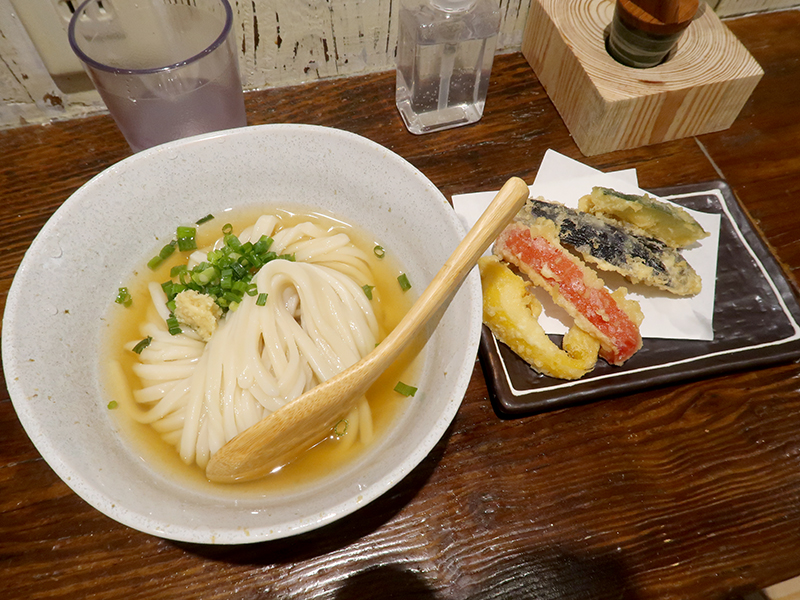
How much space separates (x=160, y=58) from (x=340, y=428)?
1521 millimetres

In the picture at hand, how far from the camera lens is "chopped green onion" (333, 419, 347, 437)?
5.00ft

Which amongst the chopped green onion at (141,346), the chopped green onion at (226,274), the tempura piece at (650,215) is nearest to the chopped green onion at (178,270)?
the chopped green onion at (226,274)

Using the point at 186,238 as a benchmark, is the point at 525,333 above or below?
below

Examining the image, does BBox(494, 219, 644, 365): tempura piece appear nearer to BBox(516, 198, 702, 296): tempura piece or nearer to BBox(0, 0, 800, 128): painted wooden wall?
BBox(516, 198, 702, 296): tempura piece

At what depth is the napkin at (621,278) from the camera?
73.3 inches

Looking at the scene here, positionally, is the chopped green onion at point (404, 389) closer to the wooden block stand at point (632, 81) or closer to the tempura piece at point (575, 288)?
the tempura piece at point (575, 288)

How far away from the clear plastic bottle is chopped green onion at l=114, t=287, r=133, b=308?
1349mm

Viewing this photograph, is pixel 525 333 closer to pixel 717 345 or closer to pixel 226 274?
pixel 717 345

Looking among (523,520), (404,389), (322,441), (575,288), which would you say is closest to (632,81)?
(575,288)

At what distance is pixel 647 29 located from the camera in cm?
205

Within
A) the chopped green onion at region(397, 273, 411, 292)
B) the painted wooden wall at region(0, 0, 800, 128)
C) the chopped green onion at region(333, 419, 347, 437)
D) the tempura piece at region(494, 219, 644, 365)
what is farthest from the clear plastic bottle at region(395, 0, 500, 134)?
the chopped green onion at region(333, 419, 347, 437)

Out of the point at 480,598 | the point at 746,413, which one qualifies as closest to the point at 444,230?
the point at 480,598

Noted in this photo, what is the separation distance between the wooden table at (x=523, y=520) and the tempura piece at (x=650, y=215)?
1.77 ft

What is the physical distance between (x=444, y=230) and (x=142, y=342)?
989 millimetres
